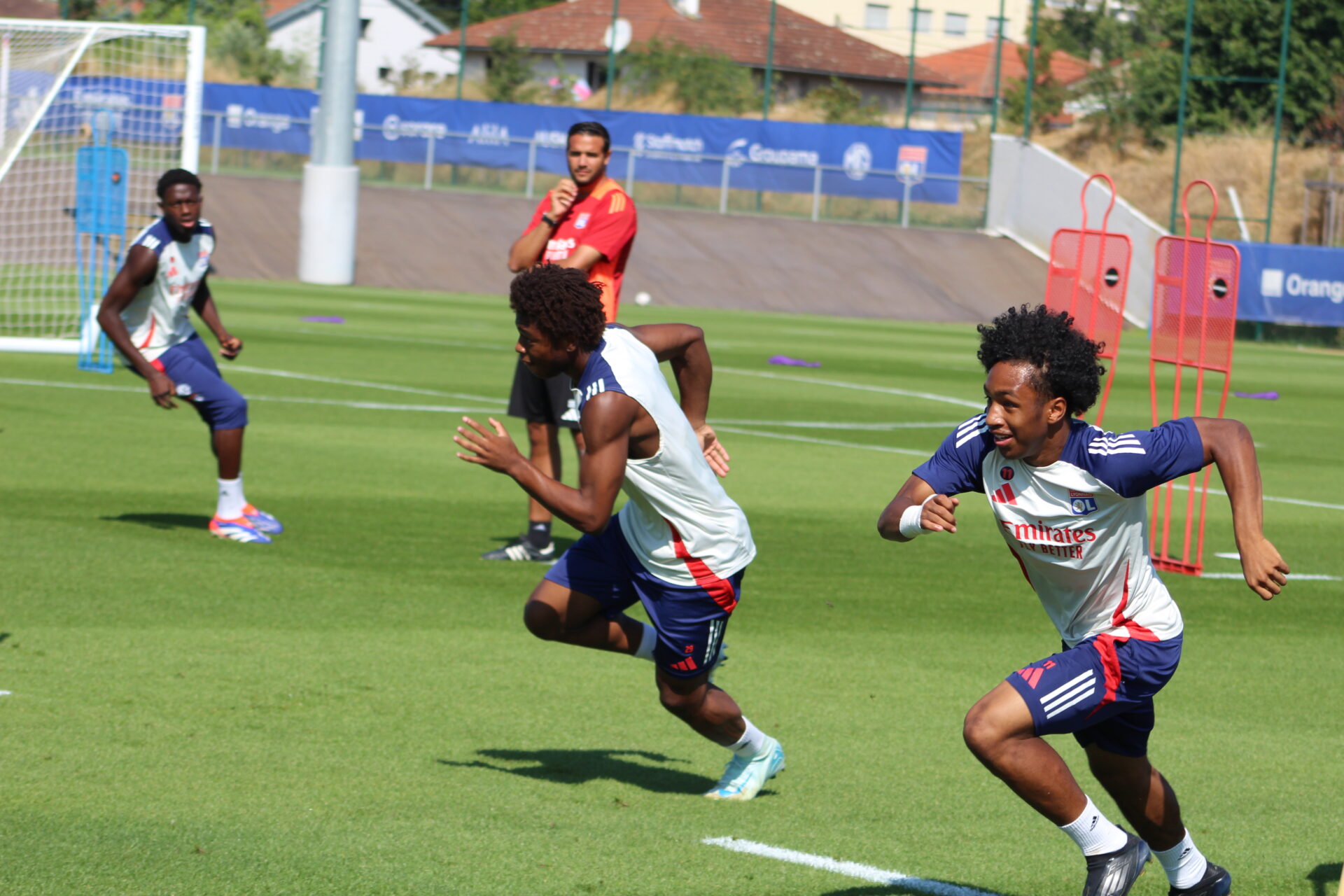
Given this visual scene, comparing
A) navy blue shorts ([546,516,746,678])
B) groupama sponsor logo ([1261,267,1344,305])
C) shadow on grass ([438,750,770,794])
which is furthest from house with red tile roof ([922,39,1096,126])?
navy blue shorts ([546,516,746,678])

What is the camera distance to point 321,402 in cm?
1677

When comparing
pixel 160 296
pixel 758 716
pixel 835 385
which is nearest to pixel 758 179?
pixel 835 385

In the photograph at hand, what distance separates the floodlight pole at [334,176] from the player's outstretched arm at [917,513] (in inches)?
1062

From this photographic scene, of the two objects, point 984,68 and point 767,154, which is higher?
point 984,68

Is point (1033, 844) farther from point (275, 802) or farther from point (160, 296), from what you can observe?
point (160, 296)

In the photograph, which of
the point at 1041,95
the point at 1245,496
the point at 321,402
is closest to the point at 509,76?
the point at 1041,95

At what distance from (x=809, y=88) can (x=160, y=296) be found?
54.0m

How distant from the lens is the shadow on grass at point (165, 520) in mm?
10422

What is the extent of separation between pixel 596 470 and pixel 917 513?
1112 millimetres

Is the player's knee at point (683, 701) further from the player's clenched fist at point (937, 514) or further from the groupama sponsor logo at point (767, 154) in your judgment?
the groupama sponsor logo at point (767, 154)

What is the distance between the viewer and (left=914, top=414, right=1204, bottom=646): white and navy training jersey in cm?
471

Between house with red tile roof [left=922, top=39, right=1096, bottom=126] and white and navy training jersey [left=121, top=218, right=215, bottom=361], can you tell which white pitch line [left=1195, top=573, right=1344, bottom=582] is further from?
house with red tile roof [left=922, top=39, right=1096, bottom=126]

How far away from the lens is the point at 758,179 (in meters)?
40.2

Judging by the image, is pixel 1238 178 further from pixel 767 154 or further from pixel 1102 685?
pixel 1102 685
